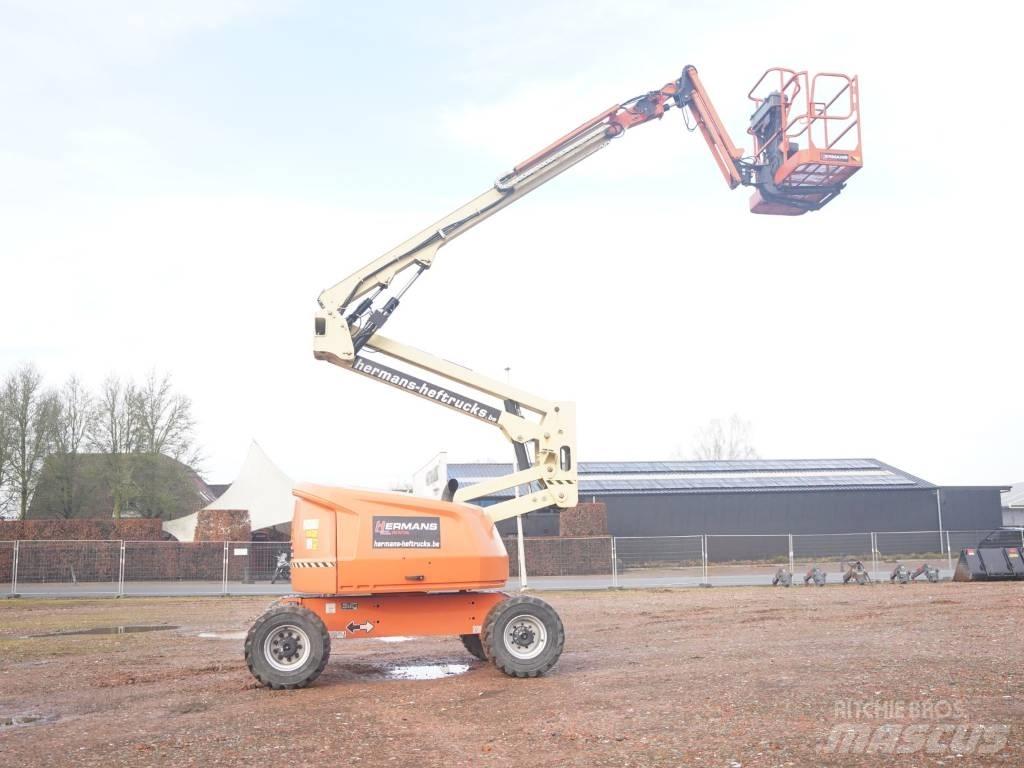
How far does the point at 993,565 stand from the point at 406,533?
23.6 meters

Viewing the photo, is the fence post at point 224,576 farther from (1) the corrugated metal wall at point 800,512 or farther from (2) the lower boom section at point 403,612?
(2) the lower boom section at point 403,612

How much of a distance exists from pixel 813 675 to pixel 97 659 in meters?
10.5

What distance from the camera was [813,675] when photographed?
11.0 m

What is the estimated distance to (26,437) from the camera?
160 ft

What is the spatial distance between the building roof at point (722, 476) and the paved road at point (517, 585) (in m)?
11.5

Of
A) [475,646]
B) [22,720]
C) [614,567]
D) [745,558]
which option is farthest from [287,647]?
[745,558]

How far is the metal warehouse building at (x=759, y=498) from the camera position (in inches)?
1844

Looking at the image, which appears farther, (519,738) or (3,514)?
(3,514)

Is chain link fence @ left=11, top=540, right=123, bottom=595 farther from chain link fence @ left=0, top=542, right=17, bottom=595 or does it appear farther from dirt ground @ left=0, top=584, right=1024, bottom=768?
dirt ground @ left=0, top=584, right=1024, bottom=768

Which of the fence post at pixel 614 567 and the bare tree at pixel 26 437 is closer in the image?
the fence post at pixel 614 567

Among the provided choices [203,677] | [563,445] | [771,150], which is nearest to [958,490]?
[771,150]

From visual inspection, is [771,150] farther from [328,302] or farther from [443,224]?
[328,302]

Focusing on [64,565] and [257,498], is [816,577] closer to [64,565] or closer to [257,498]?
[257,498]

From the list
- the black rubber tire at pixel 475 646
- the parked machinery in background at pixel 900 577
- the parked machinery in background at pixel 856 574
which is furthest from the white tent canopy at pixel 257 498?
the black rubber tire at pixel 475 646
